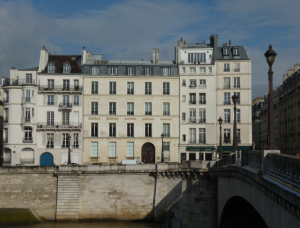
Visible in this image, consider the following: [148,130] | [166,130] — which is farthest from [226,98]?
[148,130]

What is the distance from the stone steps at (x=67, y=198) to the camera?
44.4 metres

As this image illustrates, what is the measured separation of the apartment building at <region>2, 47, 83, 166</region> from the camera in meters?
58.9

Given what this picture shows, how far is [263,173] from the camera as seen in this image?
14.5m

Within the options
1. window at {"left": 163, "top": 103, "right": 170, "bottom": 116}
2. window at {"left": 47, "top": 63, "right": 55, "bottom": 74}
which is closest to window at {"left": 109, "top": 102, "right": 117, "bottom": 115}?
window at {"left": 163, "top": 103, "right": 170, "bottom": 116}

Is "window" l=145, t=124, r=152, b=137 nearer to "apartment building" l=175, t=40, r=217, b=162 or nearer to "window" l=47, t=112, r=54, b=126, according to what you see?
"apartment building" l=175, t=40, r=217, b=162

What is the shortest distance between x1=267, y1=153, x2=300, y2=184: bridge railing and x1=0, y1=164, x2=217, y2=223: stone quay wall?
29694 mm

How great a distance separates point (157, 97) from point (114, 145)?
330 inches

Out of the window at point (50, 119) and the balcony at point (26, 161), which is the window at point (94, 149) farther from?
the balcony at point (26, 161)

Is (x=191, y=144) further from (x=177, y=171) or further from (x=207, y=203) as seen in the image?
(x=207, y=203)

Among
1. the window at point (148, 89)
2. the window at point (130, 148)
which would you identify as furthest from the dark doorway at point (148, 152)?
the window at point (148, 89)

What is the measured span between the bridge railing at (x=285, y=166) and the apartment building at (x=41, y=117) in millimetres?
47049

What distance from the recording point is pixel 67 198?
1777 inches

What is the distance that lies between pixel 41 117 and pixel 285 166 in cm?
5027

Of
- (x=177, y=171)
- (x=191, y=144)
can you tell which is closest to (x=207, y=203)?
(x=177, y=171)
